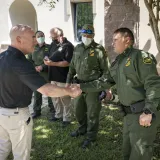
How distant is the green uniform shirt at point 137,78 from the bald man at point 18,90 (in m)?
0.65

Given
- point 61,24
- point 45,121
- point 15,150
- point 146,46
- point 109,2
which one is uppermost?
point 109,2

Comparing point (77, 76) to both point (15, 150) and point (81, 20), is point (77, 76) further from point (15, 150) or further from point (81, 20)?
point (81, 20)

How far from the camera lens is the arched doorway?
1098cm

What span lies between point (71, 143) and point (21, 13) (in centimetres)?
838

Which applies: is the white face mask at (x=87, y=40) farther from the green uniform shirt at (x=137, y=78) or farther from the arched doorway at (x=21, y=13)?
the arched doorway at (x=21, y=13)

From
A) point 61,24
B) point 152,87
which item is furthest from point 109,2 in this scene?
point 152,87

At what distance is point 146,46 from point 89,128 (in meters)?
3.68

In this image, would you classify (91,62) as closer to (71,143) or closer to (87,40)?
(87,40)

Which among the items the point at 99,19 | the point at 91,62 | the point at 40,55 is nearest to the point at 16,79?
the point at 91,62

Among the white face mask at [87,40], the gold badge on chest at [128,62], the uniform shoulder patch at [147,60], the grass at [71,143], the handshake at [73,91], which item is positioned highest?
the white face mask at [87,40]

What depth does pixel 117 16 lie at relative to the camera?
24.9 ft

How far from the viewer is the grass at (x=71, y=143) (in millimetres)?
4133

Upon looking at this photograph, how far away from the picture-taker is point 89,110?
14.3 ft

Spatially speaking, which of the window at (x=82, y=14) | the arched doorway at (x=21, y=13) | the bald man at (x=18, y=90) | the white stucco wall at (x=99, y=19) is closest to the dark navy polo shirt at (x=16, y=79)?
A: the bald man at (x=18, y=90)
